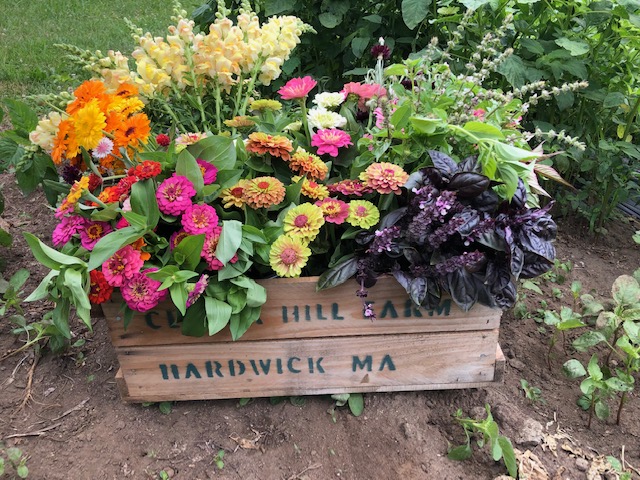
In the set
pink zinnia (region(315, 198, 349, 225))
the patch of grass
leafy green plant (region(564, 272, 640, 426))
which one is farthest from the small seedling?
the patch of grass

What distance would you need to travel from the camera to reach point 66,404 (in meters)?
1.79

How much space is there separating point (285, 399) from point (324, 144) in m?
0.83

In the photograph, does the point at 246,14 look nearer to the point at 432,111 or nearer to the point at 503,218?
the point at 432,111

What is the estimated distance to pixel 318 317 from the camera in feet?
5.22

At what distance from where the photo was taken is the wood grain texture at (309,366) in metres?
1.64

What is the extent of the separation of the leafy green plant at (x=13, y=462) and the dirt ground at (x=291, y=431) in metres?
0.03

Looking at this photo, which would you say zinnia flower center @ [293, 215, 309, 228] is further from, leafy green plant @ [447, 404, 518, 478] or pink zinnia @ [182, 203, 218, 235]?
leafy green plant @ [447, 404, 518, 478]

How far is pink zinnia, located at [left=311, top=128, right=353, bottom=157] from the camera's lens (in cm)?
163

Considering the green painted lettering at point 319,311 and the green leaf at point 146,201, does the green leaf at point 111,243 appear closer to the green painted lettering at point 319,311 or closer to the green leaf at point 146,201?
the green leaf at point 146,201

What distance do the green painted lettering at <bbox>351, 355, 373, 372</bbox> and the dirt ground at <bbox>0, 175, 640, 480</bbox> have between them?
0.15 metres

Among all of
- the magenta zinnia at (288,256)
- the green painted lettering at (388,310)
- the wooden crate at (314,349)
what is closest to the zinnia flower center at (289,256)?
the magenta zinnia at (288,256)

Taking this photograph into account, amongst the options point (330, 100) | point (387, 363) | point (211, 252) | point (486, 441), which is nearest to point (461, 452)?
point (486, 441)

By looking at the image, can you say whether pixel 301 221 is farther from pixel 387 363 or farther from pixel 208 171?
pixel 387 363

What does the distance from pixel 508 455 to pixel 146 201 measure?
1197 millimetres
